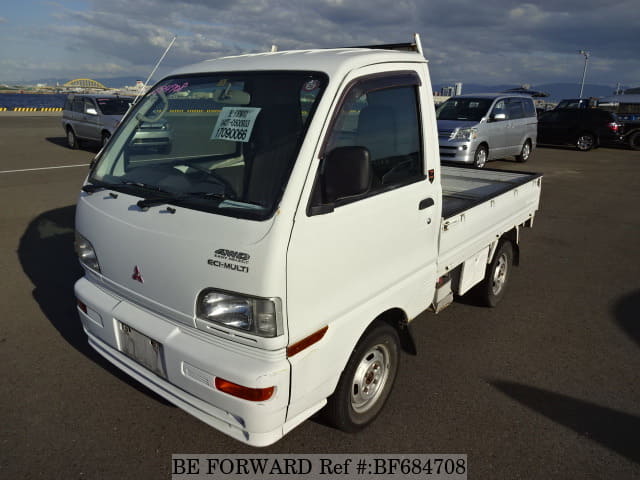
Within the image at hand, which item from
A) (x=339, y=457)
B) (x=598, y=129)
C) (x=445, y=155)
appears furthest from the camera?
(x=598, y=129)

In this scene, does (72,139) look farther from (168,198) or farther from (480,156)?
(168,198)

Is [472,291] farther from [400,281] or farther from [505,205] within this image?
[400,281]

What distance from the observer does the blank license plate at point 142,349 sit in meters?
2.44

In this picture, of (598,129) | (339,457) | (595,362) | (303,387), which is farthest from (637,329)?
(598,129)

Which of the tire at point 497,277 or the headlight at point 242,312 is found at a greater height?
the headlight at point 242,312

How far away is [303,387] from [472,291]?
2.93 metres

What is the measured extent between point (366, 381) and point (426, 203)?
1173mm

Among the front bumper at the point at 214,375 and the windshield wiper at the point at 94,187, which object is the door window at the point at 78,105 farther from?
the front bumper at the point at 214,375

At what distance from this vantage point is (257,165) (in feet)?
8.09

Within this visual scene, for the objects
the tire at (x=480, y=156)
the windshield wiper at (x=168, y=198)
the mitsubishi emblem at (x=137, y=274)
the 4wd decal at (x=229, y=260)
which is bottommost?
the tire at (x=480, y=156)

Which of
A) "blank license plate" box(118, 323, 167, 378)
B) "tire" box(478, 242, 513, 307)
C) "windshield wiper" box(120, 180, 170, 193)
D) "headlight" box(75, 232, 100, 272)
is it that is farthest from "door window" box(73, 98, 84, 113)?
"blank license plate" box(118, 323, 167, 378)

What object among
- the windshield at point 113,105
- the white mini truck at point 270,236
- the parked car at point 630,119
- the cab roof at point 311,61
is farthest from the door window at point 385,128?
the parked car at point 630,119

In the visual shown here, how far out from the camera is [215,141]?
272cm

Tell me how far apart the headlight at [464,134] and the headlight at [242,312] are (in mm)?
10729
